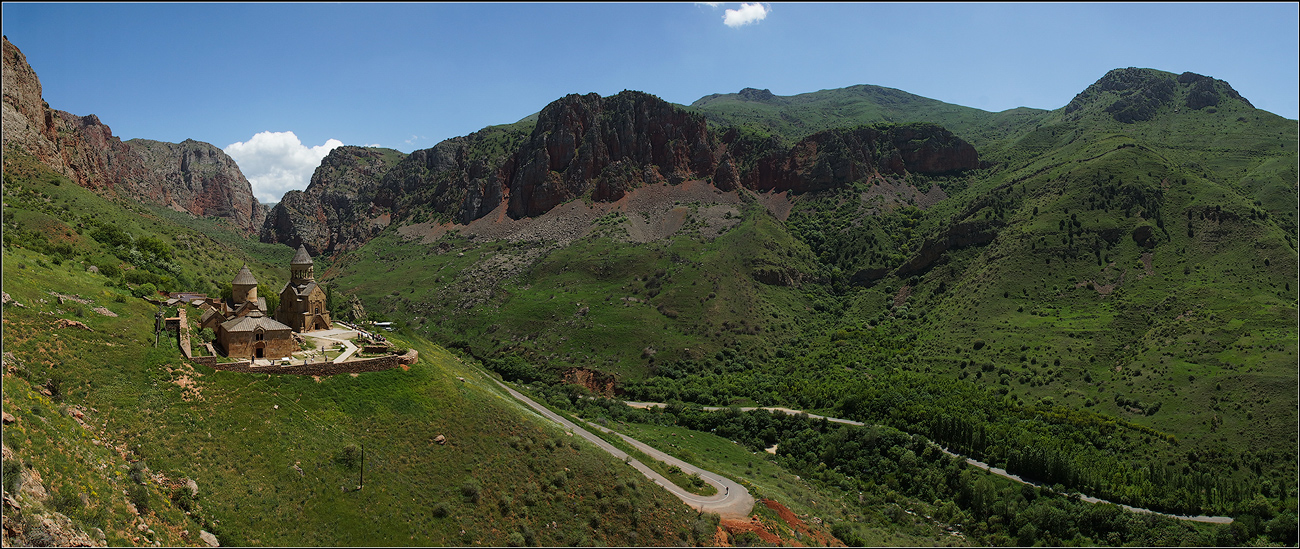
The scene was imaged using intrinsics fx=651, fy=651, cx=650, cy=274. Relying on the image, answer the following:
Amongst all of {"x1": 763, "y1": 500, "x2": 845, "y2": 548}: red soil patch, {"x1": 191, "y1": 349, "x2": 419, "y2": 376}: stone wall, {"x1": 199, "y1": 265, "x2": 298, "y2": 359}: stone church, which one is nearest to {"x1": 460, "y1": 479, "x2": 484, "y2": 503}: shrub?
{"x1": 191, "y1": 349, "x2": 419, "y2": 376}: stone wall

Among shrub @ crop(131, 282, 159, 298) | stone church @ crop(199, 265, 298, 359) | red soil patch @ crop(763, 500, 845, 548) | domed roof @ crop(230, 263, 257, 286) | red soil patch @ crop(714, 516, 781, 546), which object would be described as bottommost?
red soil patch @ crop(763, 500, 845, 548)

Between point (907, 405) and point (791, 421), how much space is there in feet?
48.6

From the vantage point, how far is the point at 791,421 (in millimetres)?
86000

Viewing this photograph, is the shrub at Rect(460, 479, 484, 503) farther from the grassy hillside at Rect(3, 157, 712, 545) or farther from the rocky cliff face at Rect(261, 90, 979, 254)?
the rocky cliff face at Rect(261, 90, 979, 254)

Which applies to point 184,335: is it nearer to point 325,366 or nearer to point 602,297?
point 325,366

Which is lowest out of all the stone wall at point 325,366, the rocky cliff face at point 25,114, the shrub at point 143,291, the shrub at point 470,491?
the shrub at point 470,491

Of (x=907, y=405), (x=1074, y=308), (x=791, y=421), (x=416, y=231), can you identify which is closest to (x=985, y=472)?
(x=907, y=405)

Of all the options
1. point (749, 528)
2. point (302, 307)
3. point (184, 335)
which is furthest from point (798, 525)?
point (184, 335)

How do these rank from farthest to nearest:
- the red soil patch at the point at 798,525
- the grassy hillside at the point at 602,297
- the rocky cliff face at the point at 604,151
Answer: the rocky cliff face at the point at 604,151
the grassy hillside at the point at 602,297
the red soil patch at the point at 798,525

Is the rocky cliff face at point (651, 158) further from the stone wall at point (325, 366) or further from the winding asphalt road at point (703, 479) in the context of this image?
the stone wall at point (325, 366)

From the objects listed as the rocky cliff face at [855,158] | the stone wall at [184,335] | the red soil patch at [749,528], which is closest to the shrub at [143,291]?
the stone wall at [184,335]

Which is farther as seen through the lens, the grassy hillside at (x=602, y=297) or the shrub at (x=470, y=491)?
the grassy hillside at (x=602, y=297)

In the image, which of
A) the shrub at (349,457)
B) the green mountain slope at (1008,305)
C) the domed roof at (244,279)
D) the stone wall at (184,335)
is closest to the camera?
the shrub at (349,457)

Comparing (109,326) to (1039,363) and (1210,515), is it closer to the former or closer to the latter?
(1210,515)
